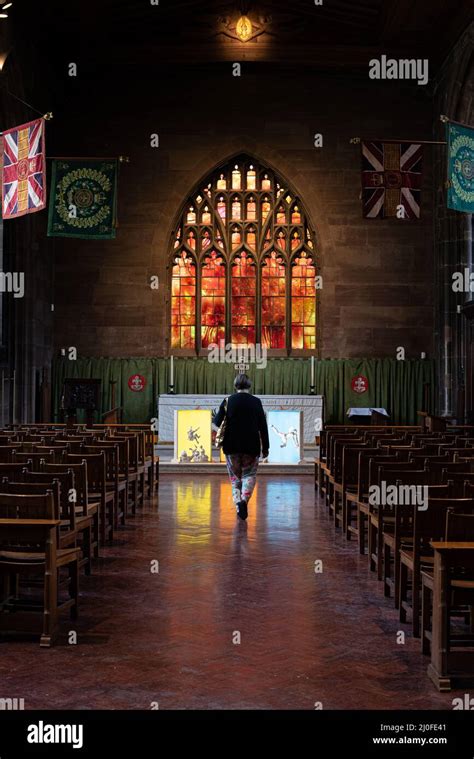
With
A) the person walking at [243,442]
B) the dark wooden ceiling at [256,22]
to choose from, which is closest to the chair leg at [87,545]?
the person walking at [243,442]

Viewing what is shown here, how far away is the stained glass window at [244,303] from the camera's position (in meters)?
22.0

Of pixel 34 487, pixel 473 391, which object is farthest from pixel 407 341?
pixel 34 487

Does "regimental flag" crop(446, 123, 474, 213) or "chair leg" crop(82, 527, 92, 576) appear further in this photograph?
"regimental flag" crop(446, 123, 474, 213)

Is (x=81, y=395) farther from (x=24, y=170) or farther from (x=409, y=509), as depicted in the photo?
(x=409, y=509)

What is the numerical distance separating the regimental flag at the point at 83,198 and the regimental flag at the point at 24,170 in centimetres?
156

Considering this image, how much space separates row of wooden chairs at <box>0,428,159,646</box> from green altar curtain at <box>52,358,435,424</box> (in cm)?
1140

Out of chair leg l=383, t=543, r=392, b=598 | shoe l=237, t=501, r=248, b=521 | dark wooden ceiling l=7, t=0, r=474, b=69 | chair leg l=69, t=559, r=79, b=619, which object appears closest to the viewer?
chair leg l=69, t=559, r=79, b=619

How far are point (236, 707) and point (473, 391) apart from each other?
14.9m

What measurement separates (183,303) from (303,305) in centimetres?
322

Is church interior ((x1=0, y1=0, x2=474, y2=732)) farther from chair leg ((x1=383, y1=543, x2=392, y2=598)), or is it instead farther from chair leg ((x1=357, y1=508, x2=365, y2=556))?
chair leg ((x1=383, y1=543, x2=392, y2=598))

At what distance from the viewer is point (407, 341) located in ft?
70.4

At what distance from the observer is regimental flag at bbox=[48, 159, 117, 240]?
15.7 metres

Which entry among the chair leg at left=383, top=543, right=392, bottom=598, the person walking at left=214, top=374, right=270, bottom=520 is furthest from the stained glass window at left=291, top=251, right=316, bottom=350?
the chair leg at left=383, top=543, right=392, bottom=598

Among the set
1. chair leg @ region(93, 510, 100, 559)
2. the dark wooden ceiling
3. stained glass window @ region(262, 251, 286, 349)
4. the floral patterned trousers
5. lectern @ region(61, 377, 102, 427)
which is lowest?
chair leg @ region(93, 510, 100, 559)
